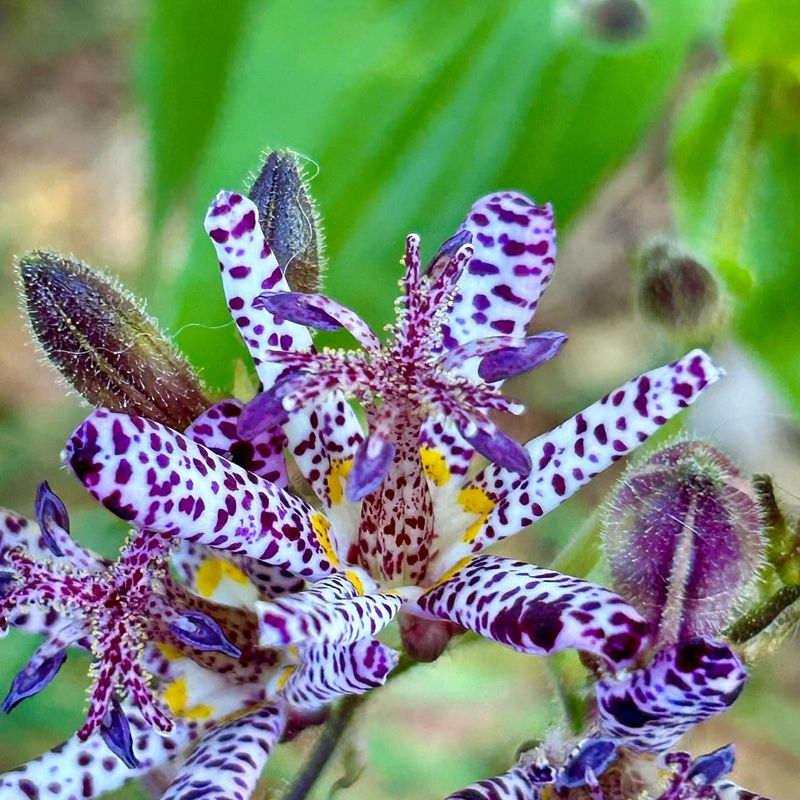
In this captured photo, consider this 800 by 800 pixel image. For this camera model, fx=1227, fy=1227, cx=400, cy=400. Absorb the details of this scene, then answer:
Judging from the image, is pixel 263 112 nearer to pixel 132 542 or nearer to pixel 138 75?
pixel 138 75

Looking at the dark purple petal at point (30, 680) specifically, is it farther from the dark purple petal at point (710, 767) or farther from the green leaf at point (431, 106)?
the green leaf at point (431, 106)

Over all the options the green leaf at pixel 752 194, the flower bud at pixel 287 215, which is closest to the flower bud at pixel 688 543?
the flower bud at pixel 287 215

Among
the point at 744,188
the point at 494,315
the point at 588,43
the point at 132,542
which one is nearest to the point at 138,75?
the point at 588,43

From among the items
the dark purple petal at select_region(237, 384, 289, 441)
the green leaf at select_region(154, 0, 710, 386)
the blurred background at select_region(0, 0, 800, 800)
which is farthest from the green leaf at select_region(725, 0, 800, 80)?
the dark purple petal at select_region(237, 384, 289, 441)

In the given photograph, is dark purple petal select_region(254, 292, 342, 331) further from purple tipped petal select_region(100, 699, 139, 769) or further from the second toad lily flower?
purple tipped petal select_region(100, 699, 139, 769)

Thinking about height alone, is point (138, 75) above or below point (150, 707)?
above

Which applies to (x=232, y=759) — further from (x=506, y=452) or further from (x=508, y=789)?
(x=506, y=452)
